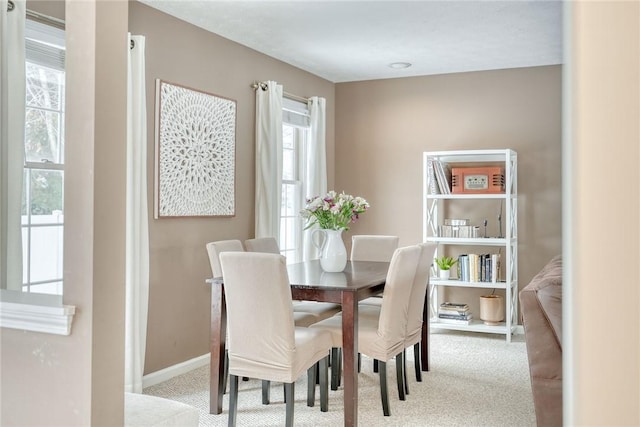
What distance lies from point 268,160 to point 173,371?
190cm

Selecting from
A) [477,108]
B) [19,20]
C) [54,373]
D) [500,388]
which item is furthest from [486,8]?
[54,373]

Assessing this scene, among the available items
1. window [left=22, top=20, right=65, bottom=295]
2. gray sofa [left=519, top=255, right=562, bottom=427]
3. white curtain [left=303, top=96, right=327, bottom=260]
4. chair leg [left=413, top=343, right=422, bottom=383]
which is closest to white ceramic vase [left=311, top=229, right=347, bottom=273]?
chair leg [left=413, top=343, right=422, bottom=383]

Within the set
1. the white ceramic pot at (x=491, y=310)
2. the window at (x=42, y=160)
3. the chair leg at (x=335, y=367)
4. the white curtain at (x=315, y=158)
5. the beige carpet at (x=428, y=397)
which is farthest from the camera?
the white curtain at (x=315, y=158)

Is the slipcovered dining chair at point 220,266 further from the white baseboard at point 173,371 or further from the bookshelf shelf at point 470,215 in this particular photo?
the bookshelf shelf at point 470,215

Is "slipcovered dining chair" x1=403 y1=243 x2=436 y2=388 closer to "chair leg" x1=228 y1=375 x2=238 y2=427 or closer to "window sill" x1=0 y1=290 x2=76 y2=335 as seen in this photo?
"chair leg" x1=228 y1=375 x2=238 y2=427

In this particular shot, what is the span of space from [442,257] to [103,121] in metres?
4.55

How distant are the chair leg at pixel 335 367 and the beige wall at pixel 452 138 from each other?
8.05 feet

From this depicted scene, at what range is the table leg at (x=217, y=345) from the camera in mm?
3387

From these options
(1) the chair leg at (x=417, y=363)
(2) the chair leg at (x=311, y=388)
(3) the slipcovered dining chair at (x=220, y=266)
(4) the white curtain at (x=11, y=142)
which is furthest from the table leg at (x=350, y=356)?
(4) the white curtain at (x=11, y=142)

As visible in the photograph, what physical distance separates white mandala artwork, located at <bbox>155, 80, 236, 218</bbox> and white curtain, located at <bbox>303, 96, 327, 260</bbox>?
1233 mm

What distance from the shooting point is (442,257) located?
5902 mm

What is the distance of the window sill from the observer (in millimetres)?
1815
